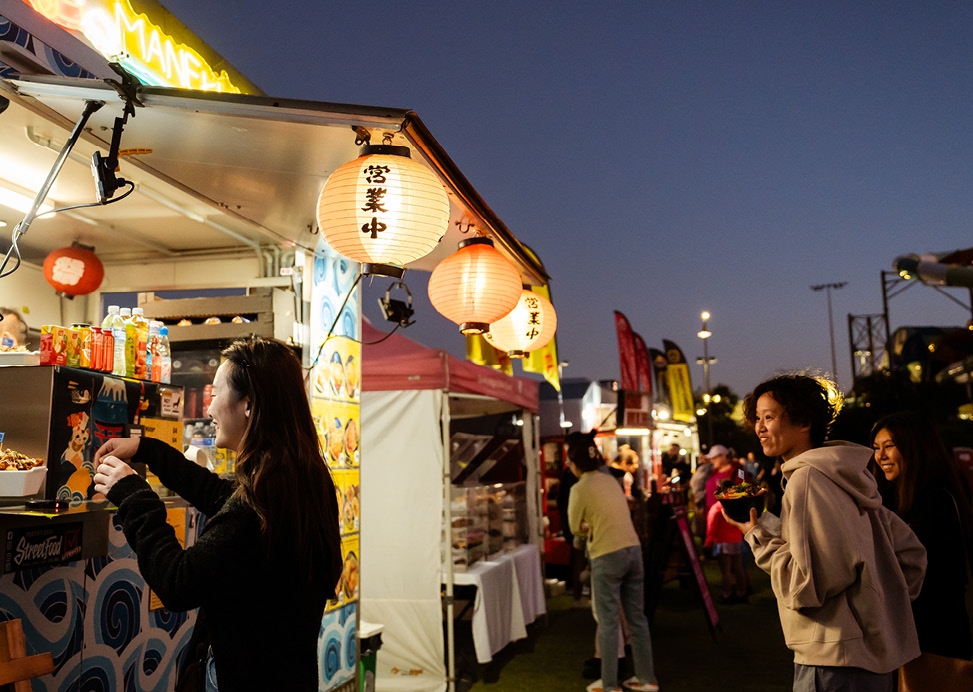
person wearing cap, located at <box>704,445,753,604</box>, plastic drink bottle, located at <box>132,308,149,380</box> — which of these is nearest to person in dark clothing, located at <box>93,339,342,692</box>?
plastic drink bottle, located at <box>132,308,149,380</box>

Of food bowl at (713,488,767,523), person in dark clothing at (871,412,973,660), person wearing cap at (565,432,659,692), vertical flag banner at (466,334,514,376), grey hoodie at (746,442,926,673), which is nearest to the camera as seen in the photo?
grey hoodie at (746,442,926,673)

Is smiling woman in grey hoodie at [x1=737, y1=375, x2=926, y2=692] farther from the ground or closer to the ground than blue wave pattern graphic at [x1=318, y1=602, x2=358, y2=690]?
farther from the ground

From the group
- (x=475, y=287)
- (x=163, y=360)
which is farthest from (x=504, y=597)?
(x=163, y=360)

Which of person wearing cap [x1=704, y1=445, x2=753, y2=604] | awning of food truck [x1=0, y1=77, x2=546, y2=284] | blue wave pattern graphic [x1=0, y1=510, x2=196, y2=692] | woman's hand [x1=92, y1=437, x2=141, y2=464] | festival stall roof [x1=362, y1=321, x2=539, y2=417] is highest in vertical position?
awning of food truck [x1=0, y1=77, x2=546, y2=284]

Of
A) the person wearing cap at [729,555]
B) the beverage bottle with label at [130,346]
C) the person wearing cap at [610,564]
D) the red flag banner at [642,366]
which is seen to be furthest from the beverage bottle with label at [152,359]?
the red flag banner at [642,366]

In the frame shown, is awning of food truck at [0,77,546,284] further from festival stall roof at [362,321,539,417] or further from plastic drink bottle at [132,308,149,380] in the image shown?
festival stall roof at [362,321,539,417]

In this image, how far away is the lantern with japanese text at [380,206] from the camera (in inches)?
170

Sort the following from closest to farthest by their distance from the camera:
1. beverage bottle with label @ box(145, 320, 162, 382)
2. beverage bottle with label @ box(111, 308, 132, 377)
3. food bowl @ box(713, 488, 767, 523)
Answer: food bowl @ box(713, 488, 767, 523), beverage bottle with label @ box(111, 308, 132, 377), beverage bottle with label @ box(145, 320, 162, 382)

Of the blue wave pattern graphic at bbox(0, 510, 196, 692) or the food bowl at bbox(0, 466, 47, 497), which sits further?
the blue wave pattern graphic at bbox(0, 510, 196, 692)

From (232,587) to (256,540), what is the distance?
139mm

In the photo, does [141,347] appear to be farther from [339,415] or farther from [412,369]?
[412,369]

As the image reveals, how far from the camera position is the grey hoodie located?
2.88m

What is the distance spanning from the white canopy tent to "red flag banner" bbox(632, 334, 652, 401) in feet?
42.5

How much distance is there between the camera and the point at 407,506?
7.64m
